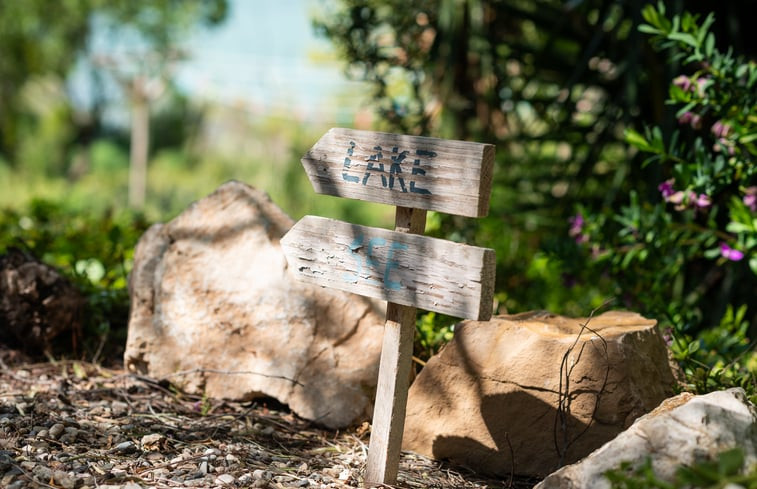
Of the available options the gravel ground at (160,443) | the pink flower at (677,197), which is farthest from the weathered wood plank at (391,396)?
the pink flower at (677,197)

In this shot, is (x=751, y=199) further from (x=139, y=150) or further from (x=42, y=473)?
(x=139, y=150)

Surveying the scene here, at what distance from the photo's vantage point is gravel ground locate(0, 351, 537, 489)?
6.90 feet

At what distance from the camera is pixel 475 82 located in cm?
470

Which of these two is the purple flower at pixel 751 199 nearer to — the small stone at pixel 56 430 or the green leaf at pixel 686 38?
the green leaf at pixel 686 38

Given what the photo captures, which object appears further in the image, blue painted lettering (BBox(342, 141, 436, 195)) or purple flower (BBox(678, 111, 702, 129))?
purple flower (BBox(678, 111, 702, 129))

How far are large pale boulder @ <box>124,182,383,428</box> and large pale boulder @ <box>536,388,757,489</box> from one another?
1.01 meters

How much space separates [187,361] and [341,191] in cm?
108

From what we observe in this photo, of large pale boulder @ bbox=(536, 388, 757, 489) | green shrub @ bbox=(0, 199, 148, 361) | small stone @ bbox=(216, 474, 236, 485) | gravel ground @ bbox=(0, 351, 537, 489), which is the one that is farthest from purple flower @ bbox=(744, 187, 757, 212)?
green shrub @ bbox=(0, 199, 148, 361)

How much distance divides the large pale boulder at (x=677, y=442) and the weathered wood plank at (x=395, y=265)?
0.44 metres

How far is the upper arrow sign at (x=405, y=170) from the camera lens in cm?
195

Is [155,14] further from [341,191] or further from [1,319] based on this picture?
[341,191]

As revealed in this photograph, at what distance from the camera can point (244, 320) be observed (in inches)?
109

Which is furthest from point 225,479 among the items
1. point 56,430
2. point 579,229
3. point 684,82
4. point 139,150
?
point 139,150

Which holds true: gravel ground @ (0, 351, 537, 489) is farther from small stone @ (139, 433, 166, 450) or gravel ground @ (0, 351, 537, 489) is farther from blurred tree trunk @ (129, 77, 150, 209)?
blurred tree trunk @ (129, 77, 150, 209)
